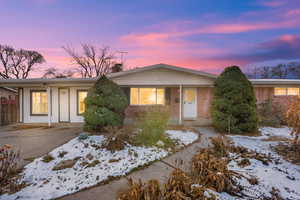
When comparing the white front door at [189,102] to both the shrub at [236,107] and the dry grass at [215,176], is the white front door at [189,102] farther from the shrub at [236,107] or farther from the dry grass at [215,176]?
the dry grass at [215,176]

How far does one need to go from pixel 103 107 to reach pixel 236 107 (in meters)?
5.93

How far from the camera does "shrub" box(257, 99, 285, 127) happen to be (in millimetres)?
8680

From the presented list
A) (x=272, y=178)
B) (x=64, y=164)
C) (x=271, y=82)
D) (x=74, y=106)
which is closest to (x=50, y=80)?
(x=74, y=106)

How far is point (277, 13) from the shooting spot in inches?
358

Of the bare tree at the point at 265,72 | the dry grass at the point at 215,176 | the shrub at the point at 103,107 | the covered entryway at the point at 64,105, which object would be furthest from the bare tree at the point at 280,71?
the covered entryway at the point at 64,105

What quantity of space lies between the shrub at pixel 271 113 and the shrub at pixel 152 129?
6804 millimetres

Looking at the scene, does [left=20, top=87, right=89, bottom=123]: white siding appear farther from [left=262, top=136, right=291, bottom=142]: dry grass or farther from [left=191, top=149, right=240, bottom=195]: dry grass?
[left=262, top=136, right=291, bottom=142]: dry grass

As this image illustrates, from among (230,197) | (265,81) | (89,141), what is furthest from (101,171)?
(265,81)

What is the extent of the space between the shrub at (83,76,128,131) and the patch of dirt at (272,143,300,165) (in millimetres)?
5818

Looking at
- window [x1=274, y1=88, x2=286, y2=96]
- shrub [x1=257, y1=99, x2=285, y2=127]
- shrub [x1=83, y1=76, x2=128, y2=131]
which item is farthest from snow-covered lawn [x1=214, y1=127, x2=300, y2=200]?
window [x1=274, y1=88, x2=286, y2=96]

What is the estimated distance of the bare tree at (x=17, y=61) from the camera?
22.0 m

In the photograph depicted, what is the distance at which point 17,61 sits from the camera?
22922 millimetres

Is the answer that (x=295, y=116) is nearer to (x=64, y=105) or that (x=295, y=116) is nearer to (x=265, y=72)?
(x=64, y=105)

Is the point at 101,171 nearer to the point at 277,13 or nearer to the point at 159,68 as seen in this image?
the point at 159,68
